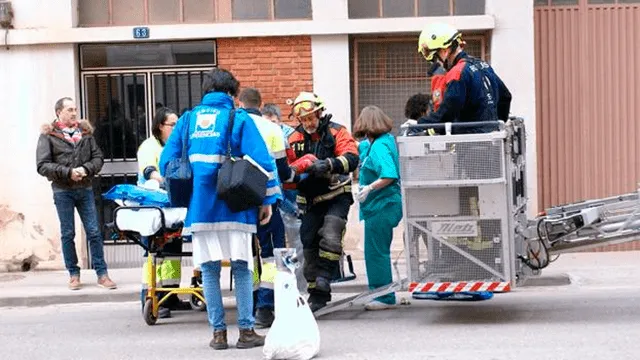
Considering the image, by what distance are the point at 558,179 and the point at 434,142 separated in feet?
18.9

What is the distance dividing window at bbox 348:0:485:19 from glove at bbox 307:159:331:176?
4966 millimetres

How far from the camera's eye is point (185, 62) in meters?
15.7

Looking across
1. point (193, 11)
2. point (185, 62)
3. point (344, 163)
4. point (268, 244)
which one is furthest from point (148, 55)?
point (268, 244)

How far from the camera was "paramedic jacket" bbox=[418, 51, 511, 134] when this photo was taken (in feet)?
34.6

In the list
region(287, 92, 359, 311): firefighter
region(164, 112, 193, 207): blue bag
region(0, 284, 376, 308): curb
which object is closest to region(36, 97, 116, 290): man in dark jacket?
region(0, 284, 376, 308): curb

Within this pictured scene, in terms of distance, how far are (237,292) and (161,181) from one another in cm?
228

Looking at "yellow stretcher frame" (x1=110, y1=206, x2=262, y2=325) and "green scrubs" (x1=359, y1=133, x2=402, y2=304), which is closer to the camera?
"yellow stretcher frame" (x1=110, y1=206, x2=262, y2=325)

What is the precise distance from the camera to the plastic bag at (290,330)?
912cm

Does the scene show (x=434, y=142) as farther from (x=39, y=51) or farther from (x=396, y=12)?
(x=39, y=51)

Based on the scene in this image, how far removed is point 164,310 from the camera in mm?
11734

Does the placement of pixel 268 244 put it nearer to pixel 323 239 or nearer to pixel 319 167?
pixel 323 239

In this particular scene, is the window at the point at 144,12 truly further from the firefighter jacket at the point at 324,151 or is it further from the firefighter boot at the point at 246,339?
the firefighter boot at the point at 246,339

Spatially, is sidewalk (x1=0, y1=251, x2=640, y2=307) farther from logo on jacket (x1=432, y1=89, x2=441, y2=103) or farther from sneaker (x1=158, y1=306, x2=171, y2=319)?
logo on jacket (x1=432, y1=89, x2=441, y2=103)

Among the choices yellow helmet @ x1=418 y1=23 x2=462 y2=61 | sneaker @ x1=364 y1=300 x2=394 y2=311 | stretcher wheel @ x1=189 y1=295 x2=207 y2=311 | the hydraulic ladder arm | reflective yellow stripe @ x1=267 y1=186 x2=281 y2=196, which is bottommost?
sneaker @ x1=364 y1=300 x2=394 y2=311
